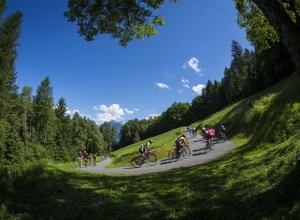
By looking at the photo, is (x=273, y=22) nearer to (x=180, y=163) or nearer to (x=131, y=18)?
(x=131, y=18)

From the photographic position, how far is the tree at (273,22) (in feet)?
22.3

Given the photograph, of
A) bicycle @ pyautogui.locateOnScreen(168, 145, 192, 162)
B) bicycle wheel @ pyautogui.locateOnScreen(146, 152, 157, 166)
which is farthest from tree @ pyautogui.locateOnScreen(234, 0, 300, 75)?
bicycle wheel @ pyautogui.locateOnScreen(146, 152, 157, 166)

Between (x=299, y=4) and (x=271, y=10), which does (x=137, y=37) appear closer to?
(x=299, y=4)

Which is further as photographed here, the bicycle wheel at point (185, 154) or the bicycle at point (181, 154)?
the bicycle wheel at point (185, 154)

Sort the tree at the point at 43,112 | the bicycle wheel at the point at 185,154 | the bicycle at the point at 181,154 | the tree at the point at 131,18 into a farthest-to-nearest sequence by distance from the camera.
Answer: the tree at the point at 43,112, the bicycle wheel at the point at 185,154, the bicycle at the point at 181,154, the tree at the point at 131,18

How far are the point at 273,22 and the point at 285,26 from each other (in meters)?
0.39

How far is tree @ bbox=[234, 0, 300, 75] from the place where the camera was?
6.79m

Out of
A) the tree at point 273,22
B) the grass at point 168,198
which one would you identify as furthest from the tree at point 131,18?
the grass at point 168,198

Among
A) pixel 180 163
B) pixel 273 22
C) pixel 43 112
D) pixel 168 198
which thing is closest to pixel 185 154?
pixel 180 163

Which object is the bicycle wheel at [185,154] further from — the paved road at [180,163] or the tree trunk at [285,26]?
the tree trunk at [285,26]

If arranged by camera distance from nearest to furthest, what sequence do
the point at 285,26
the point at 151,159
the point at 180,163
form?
the point at 285,26 < the point at 180,163 < the point at 151,159

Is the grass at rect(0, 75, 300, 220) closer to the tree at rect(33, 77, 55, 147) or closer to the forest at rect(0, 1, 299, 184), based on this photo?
the forest at rect(0, 1, 299, 184)

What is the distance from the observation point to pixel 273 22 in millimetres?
7133

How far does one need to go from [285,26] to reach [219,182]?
24.8 ft
